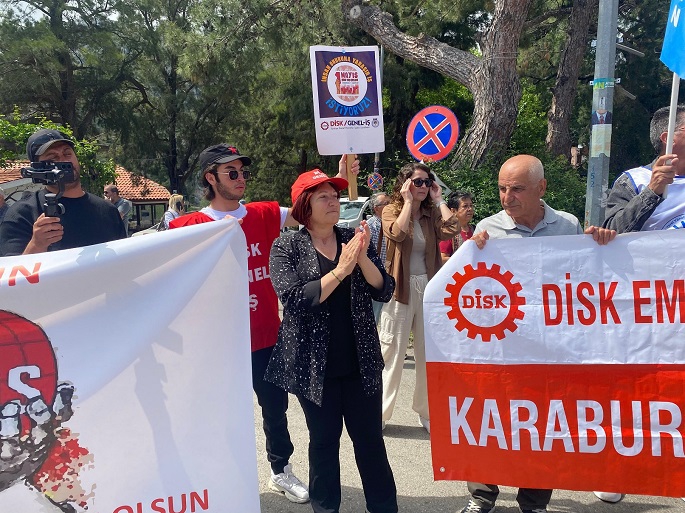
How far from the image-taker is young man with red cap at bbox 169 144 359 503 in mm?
3477

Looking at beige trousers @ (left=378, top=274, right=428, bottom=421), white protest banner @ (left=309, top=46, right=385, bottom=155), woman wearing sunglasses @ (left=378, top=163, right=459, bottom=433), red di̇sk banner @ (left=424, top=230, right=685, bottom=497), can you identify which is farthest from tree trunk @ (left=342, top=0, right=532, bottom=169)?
red di̇sk banner @ (left=424, top=230, right=685, bottom=497)

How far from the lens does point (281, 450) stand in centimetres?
364

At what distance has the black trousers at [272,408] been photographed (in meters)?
3.53

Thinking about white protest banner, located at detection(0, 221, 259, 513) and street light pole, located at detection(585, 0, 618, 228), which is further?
street light pole, located at detection(585, 0, 618, 228)

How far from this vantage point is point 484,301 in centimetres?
310

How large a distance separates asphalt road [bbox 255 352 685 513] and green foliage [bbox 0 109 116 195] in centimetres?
839

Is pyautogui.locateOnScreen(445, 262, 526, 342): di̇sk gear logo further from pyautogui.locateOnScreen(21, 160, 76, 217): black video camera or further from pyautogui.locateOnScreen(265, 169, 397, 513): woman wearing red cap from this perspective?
pyautogui.locateOnScreen(21, 160, 76, 217): black video camera

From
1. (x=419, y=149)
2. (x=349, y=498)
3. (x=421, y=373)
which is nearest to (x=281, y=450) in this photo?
(x=349, y=498)

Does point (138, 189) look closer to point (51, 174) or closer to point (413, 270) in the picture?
point (413, 270)

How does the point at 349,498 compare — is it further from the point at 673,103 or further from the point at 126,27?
the point at 126,27

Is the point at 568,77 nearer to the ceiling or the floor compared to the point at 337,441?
nearer to the ceiling

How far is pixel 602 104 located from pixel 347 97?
2.40 meters

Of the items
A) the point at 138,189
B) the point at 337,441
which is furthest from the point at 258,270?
the point at 138,189

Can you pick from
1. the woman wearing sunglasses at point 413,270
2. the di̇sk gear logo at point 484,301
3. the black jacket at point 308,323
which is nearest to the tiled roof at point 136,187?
the woman wearing sunglasses at point 413,270
